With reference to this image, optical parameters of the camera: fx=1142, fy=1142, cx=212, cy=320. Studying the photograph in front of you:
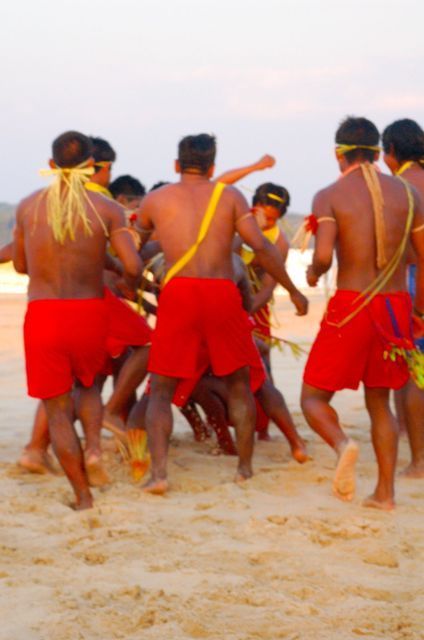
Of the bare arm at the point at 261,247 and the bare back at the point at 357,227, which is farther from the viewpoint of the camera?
the bare arm at the point at 261,247

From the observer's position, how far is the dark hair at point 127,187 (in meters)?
7.74

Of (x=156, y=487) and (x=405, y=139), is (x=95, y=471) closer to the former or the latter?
(x=156, y=487)

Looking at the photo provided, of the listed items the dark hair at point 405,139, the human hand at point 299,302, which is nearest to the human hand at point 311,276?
the human hand at point 299,302

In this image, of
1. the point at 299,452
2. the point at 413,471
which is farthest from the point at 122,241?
the point at 413,471

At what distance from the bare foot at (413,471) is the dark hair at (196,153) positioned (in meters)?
2.07

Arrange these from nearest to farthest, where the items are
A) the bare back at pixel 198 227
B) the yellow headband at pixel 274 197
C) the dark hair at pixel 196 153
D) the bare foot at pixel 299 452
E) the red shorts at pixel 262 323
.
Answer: the bare back at pixel 198 227 < the dark hair at pixel 196 153 < the bare foot at pixel 299 452 < the yellow headband at pixel 274 197 < the red shorts at pixel 262 323

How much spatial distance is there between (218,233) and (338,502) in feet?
5.05

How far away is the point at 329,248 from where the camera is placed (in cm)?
564

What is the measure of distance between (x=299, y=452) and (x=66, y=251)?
2.04 metres

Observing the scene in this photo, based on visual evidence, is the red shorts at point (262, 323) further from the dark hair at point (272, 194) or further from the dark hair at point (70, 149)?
the dark hair at point (70, 149)

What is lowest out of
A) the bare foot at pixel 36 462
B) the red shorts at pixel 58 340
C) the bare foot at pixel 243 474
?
the bare foot at pixel 36 462

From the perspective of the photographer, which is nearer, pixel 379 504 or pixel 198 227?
pixel 379 504

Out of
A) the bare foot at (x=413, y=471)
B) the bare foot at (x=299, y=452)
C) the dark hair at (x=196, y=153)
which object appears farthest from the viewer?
the bare foot at (x=299, y=452)

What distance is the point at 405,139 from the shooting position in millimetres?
6598
